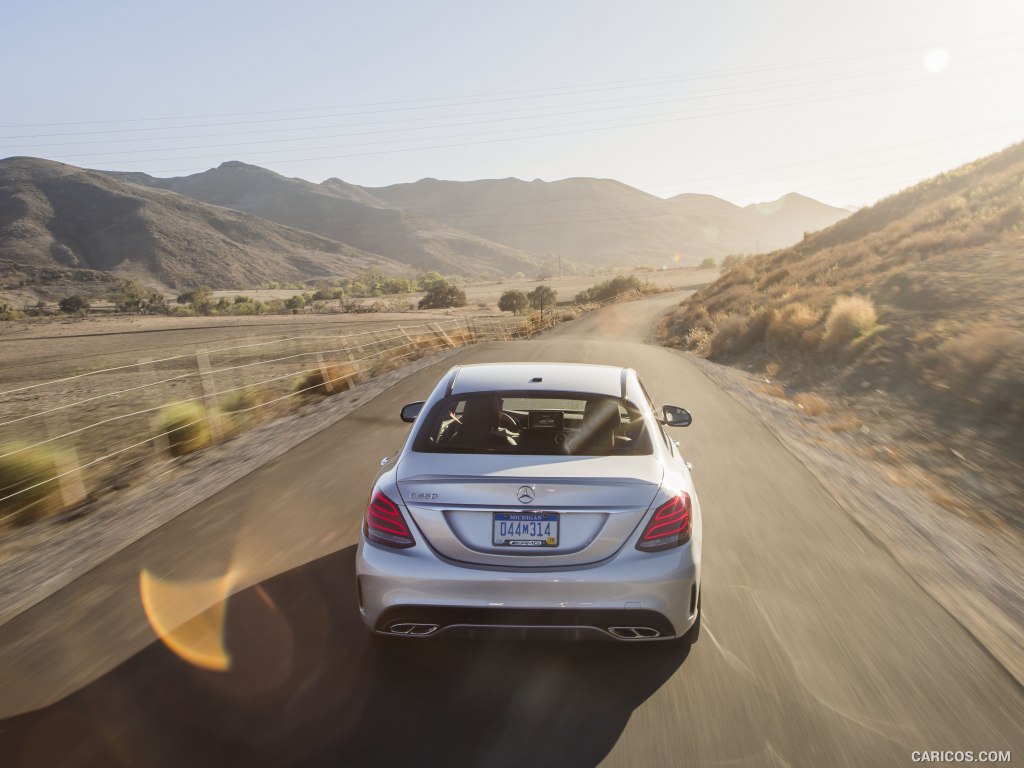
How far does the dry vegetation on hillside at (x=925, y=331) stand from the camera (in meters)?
9.73

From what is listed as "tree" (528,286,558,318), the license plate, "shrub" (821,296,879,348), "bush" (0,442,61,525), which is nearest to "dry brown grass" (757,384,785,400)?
"shrub" (821,296,879,348)

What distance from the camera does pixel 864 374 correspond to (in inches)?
548

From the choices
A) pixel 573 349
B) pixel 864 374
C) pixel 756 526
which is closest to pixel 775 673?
pixel 756 526

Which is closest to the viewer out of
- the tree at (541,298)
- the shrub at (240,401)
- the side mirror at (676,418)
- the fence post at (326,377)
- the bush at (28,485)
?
the side mirror at (676,418)

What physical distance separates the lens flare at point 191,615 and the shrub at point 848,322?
14569mm

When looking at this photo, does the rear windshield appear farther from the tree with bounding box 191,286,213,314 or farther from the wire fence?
the tree with bounding box 191,286,213,314

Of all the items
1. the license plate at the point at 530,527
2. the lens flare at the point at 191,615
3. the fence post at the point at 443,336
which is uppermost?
the license plate at the point at 530,527

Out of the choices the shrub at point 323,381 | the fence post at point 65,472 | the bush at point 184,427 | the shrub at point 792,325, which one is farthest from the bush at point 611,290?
the fence post at point 65,472

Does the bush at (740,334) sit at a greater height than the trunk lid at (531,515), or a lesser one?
lesser

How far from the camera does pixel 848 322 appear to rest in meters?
16.5

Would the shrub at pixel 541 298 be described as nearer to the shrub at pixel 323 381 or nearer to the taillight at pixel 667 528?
the shrub at pixel 323 381

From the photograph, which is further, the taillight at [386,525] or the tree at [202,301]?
the tree at [202,301]

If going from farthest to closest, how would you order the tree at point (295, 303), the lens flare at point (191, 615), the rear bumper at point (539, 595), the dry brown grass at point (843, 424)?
the tree at point (295, 303) → the dry brown grass at point (843, 424) → the lens flare at point (191, 615) → the rear bumper at point (539, 595)

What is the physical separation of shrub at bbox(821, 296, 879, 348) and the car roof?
13.1 meters
